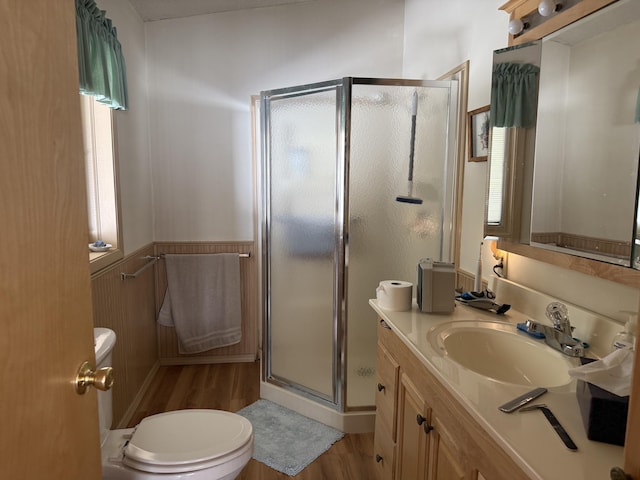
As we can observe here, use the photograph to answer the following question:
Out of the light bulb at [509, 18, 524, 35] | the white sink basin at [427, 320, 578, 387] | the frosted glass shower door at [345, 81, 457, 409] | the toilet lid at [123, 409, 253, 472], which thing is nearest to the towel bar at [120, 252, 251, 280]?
the toilet lid at [123, 409, 253, 472]

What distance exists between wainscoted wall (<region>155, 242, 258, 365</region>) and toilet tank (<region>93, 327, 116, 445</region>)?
156 centimetres

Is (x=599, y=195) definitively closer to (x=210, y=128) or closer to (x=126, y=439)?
(x=126, y=439)

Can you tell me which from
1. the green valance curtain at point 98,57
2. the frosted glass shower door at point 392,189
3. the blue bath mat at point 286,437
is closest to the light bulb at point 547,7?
the frosted glass shower door at point 392,189

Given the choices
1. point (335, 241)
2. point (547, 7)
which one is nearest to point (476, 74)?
point (547, 7)

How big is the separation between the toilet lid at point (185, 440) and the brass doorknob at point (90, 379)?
65 cm

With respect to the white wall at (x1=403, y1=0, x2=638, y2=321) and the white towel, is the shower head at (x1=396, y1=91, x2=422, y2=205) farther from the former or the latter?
the white towel

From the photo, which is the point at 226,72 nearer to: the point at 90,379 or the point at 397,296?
the point at 397,296

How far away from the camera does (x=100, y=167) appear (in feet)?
7.16

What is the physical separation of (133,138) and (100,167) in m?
0.50

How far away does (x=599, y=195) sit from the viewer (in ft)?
4.12

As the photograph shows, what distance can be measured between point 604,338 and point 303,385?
5.66 ft

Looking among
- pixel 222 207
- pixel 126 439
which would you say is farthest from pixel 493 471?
pixel 222 207

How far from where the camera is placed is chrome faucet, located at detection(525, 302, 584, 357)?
1184 mm

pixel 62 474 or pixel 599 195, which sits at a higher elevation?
pixel 599 195
